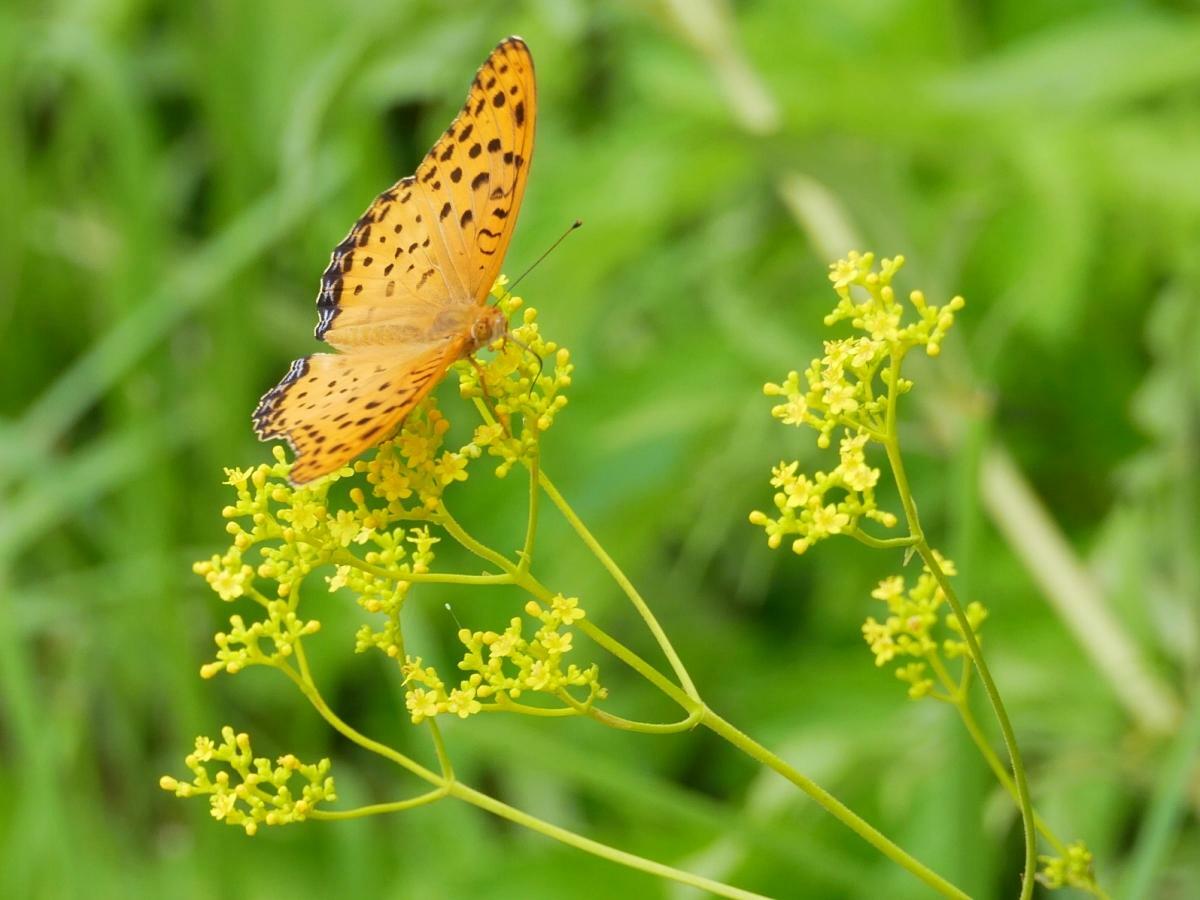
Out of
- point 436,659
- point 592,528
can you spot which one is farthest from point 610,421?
point 436,659

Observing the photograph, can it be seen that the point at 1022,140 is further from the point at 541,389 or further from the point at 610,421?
the point at 541,389

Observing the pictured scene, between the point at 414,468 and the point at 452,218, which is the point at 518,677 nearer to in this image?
the point at 414,468

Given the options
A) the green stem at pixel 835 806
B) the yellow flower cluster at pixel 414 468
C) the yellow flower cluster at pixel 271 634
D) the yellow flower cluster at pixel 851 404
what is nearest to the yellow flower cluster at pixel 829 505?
the yellow flower cluster at pixel 851 404

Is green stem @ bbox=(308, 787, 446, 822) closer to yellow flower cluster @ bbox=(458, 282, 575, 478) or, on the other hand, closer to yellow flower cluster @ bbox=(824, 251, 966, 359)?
yellow flower cluster @ bbox=(458, 282, 575, 478)

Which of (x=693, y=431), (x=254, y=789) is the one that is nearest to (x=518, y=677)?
(x=254, y=789)

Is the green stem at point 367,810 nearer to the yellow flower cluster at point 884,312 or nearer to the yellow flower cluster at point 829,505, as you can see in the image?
the yellow flower cluster at point 829,505

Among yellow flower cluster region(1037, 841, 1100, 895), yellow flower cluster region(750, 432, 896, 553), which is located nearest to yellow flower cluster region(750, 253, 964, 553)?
yellow flower cluster region(750, 432, 896, 553)
